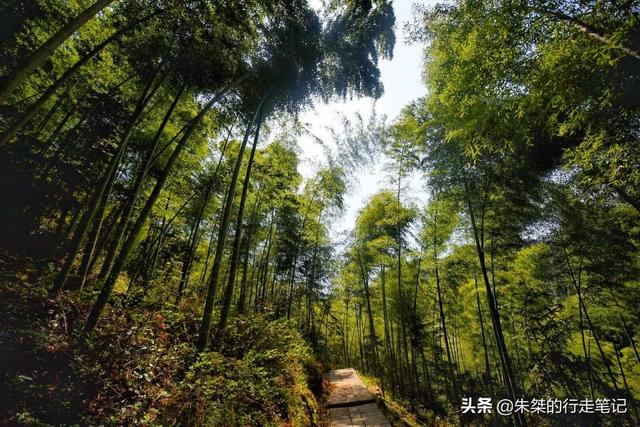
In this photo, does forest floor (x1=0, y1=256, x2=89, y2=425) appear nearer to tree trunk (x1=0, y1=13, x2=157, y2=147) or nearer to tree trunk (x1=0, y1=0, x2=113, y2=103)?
tree trunk (x1=0, y1=13, x2=157, y2=147)

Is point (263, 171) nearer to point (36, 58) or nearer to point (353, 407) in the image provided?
point (36, 58)

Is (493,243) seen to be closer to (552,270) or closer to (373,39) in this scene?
(552,270)

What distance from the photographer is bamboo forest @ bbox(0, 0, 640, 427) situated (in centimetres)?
253

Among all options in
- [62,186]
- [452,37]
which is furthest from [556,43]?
[62,186]

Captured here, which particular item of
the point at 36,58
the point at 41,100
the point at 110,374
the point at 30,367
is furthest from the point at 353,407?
the point at 41,100

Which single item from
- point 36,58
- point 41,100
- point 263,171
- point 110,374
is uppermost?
point 263,171

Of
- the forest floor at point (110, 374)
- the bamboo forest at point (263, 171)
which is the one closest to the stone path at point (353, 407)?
the bamboo forest at point (263, 171)

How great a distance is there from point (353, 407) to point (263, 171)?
18.1 feet

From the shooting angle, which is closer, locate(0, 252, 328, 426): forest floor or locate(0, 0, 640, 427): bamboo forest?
locate(0, 252, 328, 426): forest floor

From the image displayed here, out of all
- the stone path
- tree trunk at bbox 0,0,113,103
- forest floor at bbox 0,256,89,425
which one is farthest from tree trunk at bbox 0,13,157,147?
the stone path

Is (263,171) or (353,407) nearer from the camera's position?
(353,407)

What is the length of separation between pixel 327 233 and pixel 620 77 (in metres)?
8.47

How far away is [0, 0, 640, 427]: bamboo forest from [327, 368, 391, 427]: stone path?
7 centimetres

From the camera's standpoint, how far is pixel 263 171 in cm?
631
